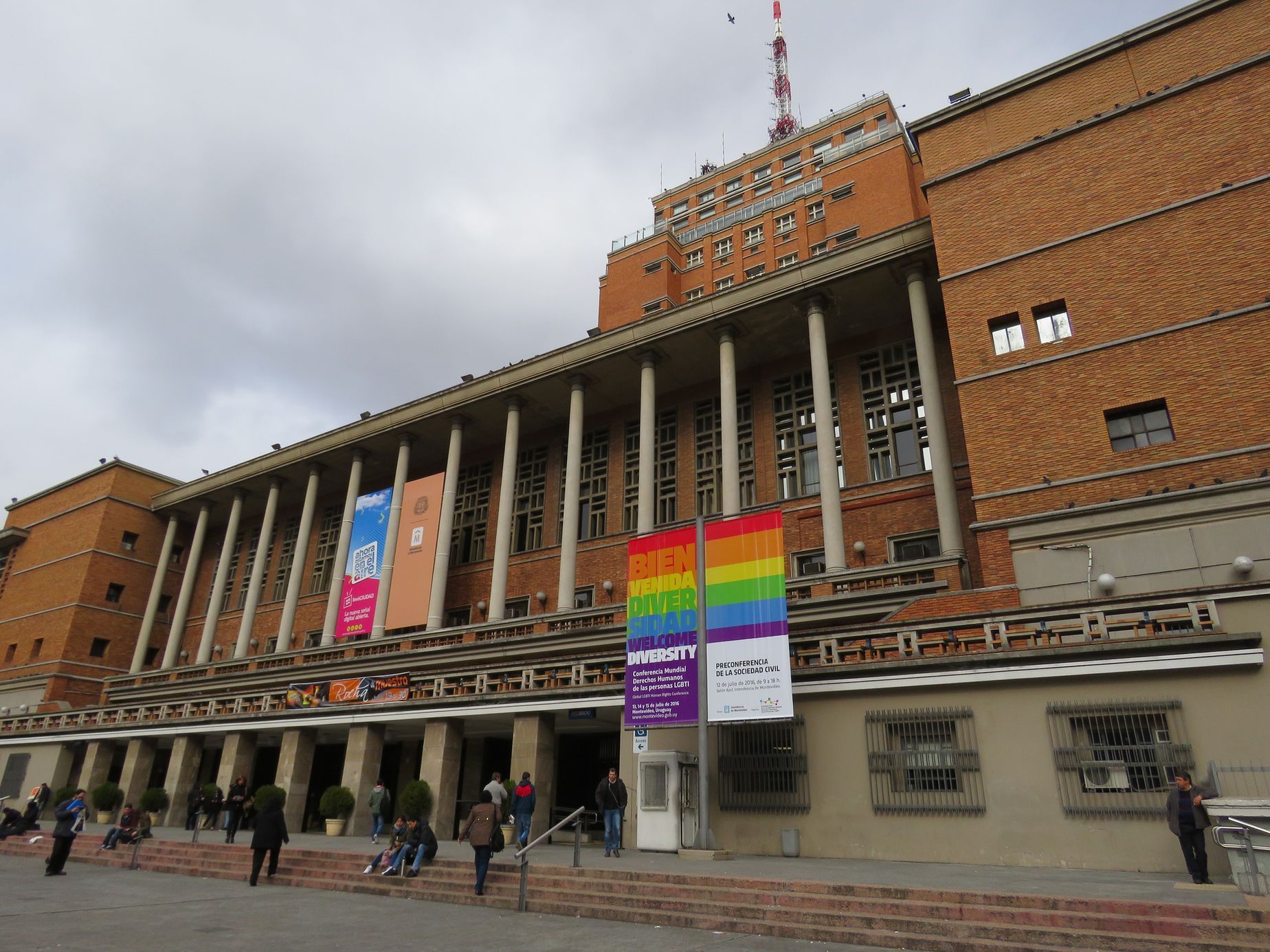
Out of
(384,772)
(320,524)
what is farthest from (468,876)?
(320,524)

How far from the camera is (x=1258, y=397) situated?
14758 millimetres

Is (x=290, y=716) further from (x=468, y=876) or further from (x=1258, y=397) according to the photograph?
(x=1258, y=397)

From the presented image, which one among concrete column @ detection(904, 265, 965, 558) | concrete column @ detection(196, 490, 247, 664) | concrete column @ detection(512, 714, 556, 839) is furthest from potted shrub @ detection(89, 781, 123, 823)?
concrete column @ detection(904, 265, 965, 558)

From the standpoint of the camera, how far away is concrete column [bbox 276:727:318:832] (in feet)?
73.3

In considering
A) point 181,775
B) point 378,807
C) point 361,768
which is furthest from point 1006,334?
point 181,775

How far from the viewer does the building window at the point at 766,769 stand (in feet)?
45.4

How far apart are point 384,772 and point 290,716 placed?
3.95 m

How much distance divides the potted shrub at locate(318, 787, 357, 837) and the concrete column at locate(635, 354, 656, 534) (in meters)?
10.5

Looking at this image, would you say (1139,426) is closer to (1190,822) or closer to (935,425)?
(935,425)

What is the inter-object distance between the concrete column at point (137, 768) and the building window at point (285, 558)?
961 centimetres

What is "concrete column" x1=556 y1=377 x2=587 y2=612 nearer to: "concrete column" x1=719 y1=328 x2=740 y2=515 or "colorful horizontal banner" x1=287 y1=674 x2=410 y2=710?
"concrete column" x1=719 y1=328 x2=740 y2=515

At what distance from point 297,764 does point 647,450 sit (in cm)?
1343

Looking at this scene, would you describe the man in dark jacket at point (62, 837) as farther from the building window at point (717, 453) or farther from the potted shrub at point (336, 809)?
the building window at point (717, 453)

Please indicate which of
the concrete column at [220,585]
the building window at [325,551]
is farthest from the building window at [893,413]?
the concrete column at [220,585]
